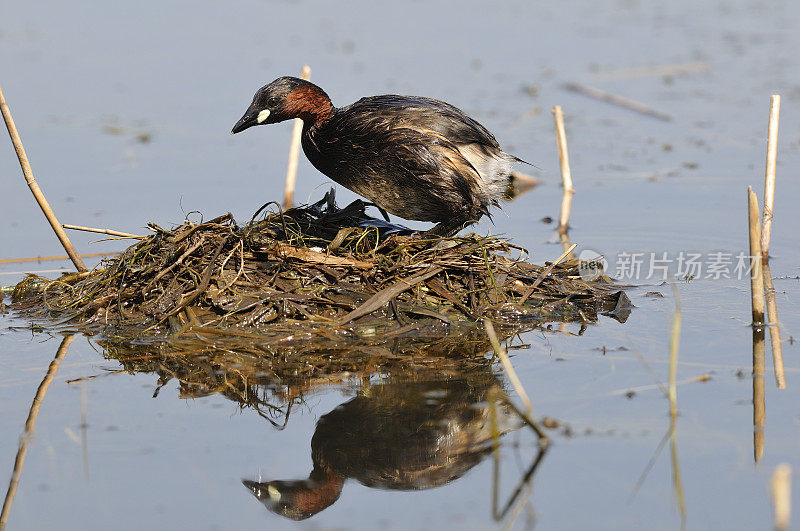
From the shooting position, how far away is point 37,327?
5.57 meters

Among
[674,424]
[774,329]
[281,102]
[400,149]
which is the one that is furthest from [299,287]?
[774,329]

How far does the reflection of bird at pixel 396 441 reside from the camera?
3.90 meters

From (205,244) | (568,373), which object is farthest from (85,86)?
(568,373)

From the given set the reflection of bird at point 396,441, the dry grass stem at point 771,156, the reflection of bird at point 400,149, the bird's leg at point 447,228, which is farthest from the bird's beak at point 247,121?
the dry grass stem at point 771,156

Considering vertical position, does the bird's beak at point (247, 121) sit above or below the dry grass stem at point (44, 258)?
above

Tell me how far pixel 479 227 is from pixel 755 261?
7.11 ft

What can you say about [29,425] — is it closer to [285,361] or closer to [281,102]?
[285,361]

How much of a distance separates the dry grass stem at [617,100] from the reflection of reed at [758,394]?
4719 millimetres

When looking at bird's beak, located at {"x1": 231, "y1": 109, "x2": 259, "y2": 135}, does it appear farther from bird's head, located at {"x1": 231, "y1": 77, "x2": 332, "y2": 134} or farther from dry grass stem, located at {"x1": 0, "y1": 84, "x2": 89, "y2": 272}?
dry grass stem, located at {"x1": 0, "y1": 84, "x2": 89, "y2": 272}

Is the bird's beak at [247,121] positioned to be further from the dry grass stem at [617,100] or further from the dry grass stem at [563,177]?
the dry grass stem at [617,100]

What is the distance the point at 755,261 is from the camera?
16.7 ft

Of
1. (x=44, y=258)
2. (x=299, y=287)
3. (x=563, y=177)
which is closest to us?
(x=299, y=287)

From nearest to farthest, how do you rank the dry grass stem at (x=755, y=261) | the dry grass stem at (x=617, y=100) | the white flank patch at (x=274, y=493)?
the white flank patch at (x=274, y=493) < the dry grass stem at (x=755, y=261) < the dry grass stem at (x=617, y=100)

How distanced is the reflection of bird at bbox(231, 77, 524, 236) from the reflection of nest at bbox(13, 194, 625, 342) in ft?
0.77
